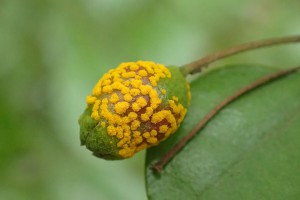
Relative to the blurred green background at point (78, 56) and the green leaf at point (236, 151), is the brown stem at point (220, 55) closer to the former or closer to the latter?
the green leaf at point (236, 151)

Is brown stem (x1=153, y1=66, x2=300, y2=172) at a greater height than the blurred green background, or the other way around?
brown stem (x1=153, y1=66, x2=300, y2=172)

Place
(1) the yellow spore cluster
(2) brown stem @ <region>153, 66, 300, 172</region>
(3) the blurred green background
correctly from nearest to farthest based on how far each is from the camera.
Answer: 1. (1) the yellow spore cluster
2. (2) brown stem @ <region>153, 66, 300, 172</region>
3. (3) the blurred green background

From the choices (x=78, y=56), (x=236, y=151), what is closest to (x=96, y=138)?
(x=236, y=151)

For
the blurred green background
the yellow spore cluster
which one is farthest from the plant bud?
the blurred green background

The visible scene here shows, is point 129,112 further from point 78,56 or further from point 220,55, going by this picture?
point 78,56

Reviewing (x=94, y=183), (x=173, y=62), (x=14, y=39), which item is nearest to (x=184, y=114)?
(x=173, y=62)

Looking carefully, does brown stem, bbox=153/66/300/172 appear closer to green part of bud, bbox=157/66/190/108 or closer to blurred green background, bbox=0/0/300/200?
green part of bud, bbox=157/66/190/108

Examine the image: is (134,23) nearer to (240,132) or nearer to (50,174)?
(50,174)
